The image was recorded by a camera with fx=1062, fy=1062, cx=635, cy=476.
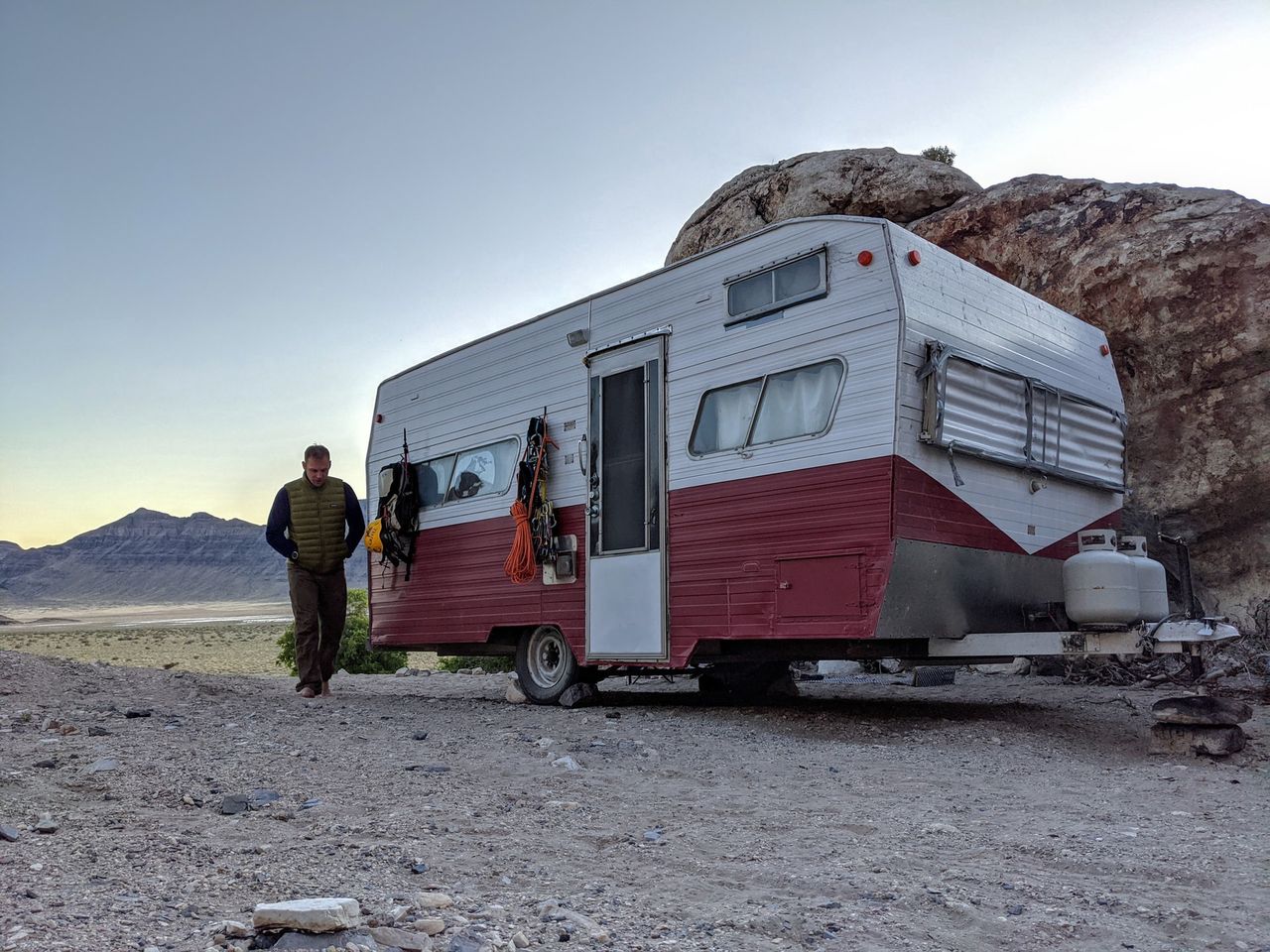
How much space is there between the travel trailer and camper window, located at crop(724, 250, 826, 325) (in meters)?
0.02

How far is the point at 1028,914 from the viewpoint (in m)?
3.04

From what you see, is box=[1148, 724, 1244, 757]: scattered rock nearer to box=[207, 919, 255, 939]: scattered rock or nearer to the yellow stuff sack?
box=[207, 919, 255, 939]: scattered rock

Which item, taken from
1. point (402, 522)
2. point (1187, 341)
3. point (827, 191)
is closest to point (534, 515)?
point (402, 522)

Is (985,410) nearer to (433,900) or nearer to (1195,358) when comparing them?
(433,900)

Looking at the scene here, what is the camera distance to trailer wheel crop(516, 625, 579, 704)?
8.70 meters

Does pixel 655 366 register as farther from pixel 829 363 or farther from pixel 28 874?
pixel 28 874

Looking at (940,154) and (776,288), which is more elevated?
(940,154)

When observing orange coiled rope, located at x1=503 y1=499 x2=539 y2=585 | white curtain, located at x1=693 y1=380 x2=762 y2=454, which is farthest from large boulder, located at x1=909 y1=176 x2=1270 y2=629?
orange coiled rope, located at x1=503 y1=499 x2=539 y2=585

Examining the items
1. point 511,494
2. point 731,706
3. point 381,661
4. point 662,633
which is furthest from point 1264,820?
point 381,661

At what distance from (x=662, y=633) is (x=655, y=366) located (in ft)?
6.43

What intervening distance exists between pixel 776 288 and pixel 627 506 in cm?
203

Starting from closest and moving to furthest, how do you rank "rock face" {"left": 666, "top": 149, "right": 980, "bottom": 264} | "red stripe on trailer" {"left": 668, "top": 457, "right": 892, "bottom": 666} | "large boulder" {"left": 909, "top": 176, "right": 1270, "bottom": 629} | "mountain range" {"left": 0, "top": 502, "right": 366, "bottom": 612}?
"red stripe on trailer" {"left": 668, "top": 457, "right": 892, "bottom": 666} < "large boulder" {"left": 909, "top": 176, "right": 1270, "bottom": 629} < "rock face" {"left": 666, "top": 149, "right": 980, "bottom": 264} < "mountain range" {"left": 0, "top": 502, "right": 366, "bottom": 612}

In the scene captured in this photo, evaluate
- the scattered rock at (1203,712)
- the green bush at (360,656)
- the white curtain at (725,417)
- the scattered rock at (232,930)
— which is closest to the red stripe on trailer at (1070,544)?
the scattered rock at (1203,712)

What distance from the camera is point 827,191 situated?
16703mm
